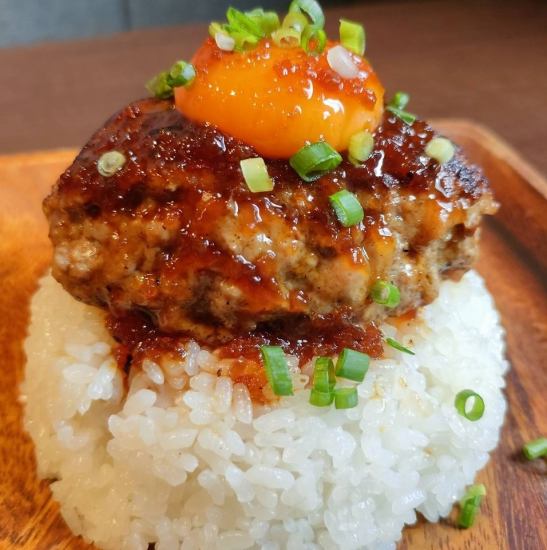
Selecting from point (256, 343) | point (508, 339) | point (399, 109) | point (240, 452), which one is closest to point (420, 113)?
point (508, 339)

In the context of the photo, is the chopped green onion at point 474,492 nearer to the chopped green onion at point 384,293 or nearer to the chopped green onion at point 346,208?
the chopped green onion at point 384,293

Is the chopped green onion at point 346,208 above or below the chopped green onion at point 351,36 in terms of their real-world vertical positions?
below

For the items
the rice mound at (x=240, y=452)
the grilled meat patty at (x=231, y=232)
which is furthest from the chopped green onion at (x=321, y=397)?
the grilled meat patty at (x=231, y=232)

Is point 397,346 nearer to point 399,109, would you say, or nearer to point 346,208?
point 346,208

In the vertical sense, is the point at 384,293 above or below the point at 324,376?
above

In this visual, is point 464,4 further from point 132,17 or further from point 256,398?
point 256,398

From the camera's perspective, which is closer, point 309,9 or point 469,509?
point 469,509

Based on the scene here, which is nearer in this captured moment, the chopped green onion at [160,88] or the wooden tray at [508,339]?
the wooden tray at [508,339]
